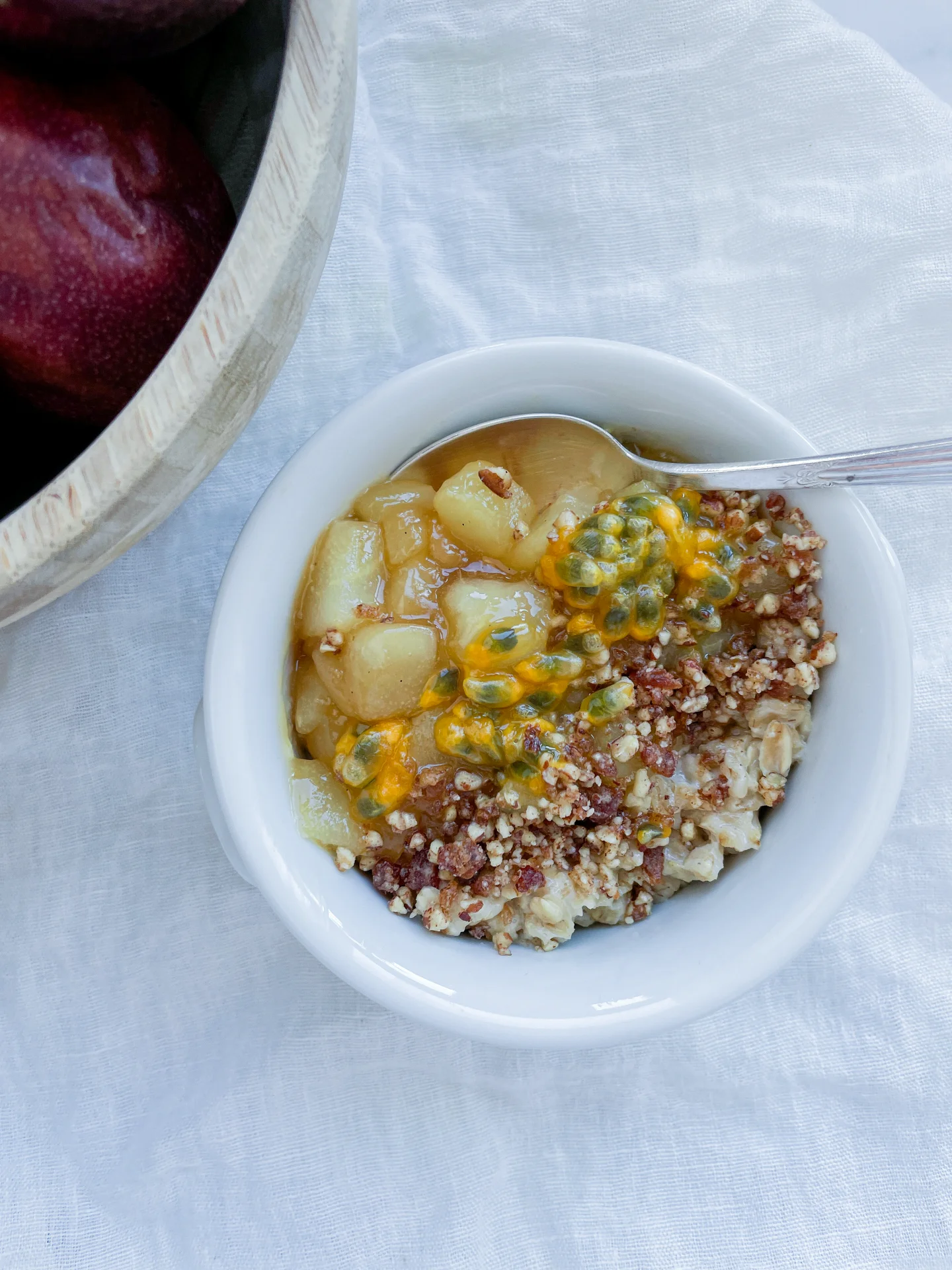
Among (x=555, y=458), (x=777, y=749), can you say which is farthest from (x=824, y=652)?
(x=555, y=458)

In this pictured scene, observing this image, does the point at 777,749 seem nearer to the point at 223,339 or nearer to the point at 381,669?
the point at 381,669

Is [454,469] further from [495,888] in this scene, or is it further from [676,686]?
[495,888]

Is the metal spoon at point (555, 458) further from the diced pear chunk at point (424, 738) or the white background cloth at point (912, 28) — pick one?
the white background cloth at point (912, 28)

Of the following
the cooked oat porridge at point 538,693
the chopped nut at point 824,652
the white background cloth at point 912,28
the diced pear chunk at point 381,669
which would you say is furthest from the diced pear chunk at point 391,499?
the white background cloth at point 912,28

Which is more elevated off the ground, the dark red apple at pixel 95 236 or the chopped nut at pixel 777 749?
the dark red apple at pixel 95 236

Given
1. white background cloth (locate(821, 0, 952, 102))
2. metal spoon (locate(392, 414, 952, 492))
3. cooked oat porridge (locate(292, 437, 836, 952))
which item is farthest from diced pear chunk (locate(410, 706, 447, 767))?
white background cloth (locate(821, 0, 952, 102))

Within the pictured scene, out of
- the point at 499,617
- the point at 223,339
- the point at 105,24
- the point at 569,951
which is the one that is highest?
the point at 105,24
